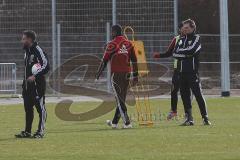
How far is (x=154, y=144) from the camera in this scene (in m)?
12.0

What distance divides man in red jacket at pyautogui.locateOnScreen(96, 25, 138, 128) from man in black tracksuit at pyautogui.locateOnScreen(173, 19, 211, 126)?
0.99m

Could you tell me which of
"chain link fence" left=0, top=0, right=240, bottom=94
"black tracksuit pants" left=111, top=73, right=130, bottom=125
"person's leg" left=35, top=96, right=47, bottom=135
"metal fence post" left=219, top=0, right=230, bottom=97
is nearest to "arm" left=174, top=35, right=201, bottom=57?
"black tracksuit pants" left=111, top=73, right=130, bottom=125

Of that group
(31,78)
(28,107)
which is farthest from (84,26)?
(31,78)

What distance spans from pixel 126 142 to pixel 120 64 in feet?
10.4

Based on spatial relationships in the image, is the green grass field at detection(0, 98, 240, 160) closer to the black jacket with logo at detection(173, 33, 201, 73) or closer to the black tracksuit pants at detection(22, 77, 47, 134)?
the black tracksuit pants at detection(22, 77, 47, 134)

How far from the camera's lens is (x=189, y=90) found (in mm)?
15961

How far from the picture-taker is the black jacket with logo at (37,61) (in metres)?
13.3

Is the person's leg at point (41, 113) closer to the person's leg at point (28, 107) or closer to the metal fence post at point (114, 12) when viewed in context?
the person's leg at point (28, 107)

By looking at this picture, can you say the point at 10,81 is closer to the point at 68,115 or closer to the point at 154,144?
the point at 68,115

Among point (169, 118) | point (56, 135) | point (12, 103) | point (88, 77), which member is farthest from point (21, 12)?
point (56, 135)

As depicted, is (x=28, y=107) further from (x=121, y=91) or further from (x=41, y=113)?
(x=121, y=91)

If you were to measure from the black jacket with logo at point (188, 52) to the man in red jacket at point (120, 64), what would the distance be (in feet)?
3.18

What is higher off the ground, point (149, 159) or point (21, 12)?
point (21, 12)

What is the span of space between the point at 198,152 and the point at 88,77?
18.7m
